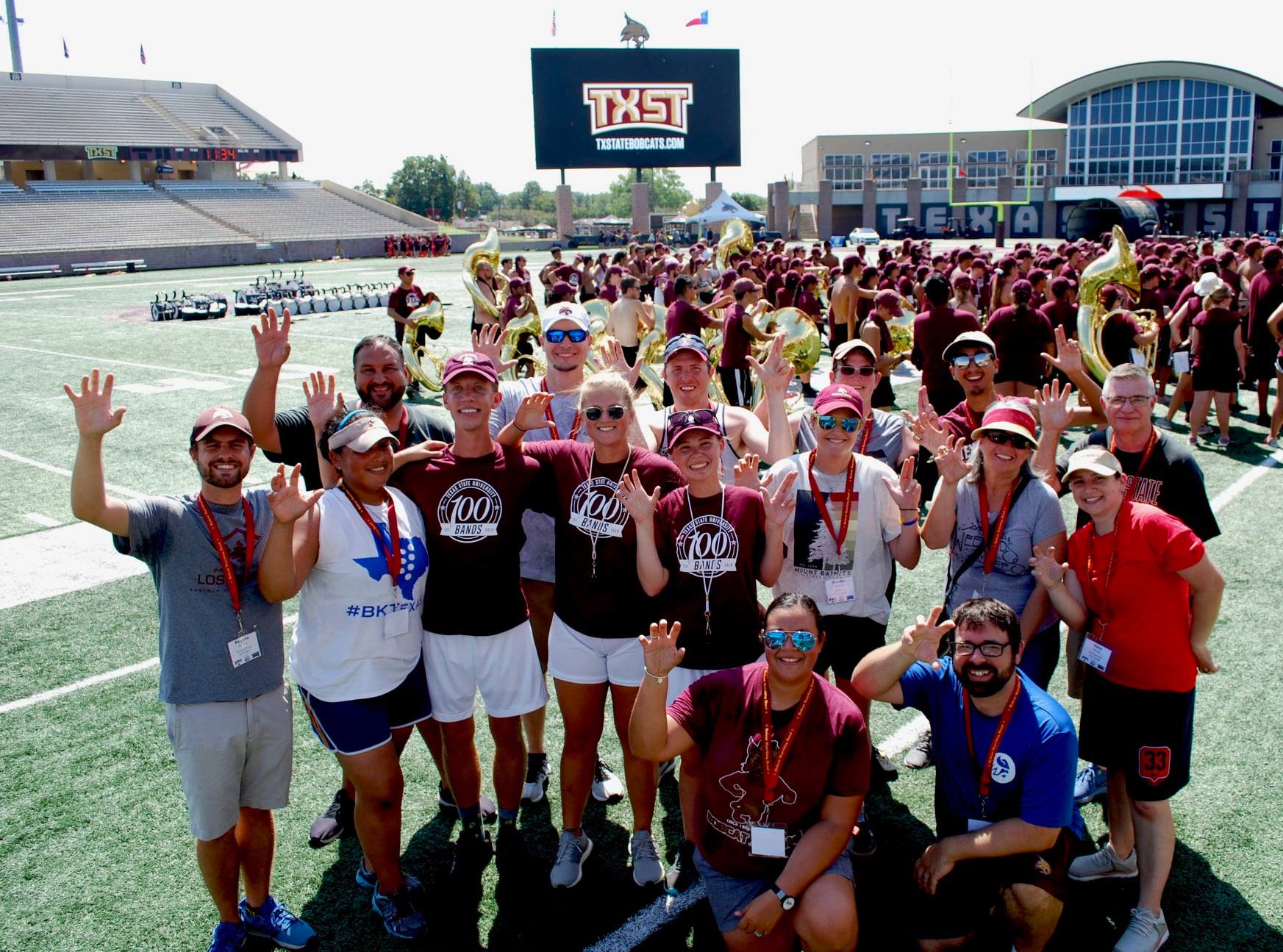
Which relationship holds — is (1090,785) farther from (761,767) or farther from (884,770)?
(761,767)

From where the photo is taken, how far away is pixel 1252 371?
33.8 ft

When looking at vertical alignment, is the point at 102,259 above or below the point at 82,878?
above

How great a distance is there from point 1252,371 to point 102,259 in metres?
44.5

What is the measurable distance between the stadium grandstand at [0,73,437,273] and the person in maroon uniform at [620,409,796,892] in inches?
1771

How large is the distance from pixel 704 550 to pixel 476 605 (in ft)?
2.83

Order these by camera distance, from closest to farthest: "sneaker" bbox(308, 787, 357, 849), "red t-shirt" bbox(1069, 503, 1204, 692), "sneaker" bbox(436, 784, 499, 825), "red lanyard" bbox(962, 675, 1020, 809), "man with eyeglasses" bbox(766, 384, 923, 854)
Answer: "red lanyard" bbox(962, 675, 1020, 809) < "red t-shirt" bbox(1069, 503, 1204, 692) < "man with eyeglasses" bbox(766, 384, 923, 854) < "sneaker" bbox(308, 787, 357, 849) < "sneaker" bbox(436, 784, 499, 825)

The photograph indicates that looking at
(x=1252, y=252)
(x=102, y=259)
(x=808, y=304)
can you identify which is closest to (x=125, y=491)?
(x=808, y=304)

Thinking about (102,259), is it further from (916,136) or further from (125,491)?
(916,136)

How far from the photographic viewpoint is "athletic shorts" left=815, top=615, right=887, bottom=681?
13.0 ft

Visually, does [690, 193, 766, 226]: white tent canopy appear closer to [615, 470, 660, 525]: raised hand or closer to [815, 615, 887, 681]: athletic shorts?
[815, 615, 887, 681]: athletic shorts

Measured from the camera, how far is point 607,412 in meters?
3.66

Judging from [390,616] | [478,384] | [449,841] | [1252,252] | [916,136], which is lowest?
[449,841]

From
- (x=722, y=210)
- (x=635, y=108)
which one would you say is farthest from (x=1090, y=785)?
(x=635, y=108)

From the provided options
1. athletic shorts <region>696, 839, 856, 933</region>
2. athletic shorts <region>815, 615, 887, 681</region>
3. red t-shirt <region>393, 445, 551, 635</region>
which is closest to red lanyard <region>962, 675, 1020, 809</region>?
athletic shorts <region>696, 839, 856, 933</region>
